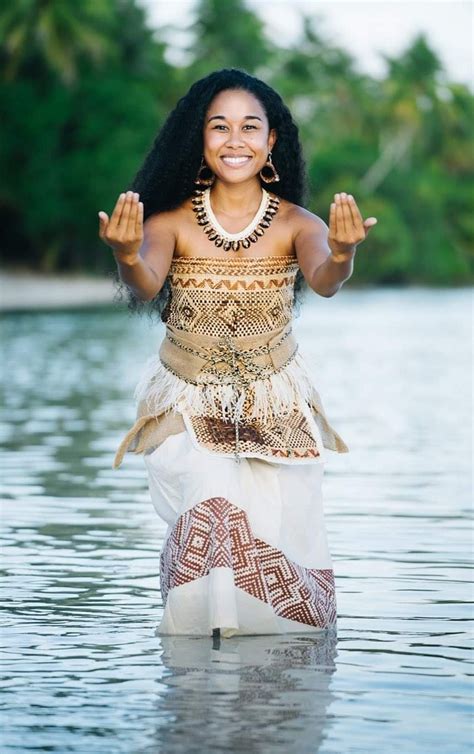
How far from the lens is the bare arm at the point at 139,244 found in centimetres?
536

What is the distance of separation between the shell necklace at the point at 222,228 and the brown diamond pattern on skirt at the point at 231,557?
2.68 ft

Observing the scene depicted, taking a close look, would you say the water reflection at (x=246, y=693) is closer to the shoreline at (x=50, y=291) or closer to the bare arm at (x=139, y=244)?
the bare arm at (x=139, y=244)

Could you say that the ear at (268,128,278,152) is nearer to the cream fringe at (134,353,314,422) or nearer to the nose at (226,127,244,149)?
the nose at (226,127,244,149)

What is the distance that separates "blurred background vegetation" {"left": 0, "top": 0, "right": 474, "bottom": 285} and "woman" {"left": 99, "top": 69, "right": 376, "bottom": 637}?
99.6 ft

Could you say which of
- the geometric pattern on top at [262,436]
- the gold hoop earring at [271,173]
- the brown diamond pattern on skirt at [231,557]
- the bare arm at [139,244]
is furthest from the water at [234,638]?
the gold hoop earring at [271,173]

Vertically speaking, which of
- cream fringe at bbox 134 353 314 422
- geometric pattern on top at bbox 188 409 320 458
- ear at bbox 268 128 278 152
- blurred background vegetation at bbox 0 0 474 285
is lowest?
geometric pattern on top at bbox 188 409 320 458

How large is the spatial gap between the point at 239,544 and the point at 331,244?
37.2 inches

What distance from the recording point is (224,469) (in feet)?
18.9

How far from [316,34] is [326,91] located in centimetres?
442

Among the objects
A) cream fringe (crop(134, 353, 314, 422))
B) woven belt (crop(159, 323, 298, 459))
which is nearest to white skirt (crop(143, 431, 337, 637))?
cream fringe (crop(134, 353, 314, 422))

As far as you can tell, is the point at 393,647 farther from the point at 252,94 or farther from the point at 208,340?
the point at 252,94

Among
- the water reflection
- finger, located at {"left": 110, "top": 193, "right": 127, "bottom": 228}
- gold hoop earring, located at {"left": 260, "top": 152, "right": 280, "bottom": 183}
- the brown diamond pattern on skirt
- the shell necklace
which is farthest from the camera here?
gold hoop earring, located at {"left": 260, "top": 152, "right": 280, "bottom": 183}

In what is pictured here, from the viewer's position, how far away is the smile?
591 cm

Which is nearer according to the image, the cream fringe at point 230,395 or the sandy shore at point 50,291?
the cream fringe at point 230,395
